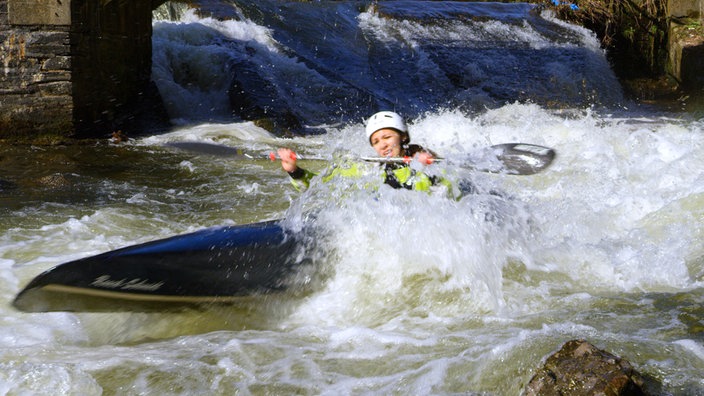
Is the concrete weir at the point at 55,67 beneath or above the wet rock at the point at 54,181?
above

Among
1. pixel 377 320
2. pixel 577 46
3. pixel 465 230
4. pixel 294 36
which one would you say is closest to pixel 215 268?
pixel 377 320

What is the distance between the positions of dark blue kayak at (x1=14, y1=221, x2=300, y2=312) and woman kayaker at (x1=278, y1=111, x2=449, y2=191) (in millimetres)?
500

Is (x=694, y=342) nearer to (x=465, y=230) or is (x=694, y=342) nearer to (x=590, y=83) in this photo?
(x=465, y=230)

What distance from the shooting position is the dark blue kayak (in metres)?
3.42

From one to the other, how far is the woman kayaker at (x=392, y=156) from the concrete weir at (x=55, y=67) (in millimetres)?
4296

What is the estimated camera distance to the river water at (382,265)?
306cm

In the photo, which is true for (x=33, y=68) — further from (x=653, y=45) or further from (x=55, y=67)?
(x=653, y=45)

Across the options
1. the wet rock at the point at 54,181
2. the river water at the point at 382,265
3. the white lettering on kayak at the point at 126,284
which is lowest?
the wet rock at the point at 54,181

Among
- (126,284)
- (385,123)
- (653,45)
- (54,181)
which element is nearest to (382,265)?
(385,123)

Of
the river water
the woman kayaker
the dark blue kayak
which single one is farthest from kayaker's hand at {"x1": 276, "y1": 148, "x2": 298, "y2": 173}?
the dark blue kayak

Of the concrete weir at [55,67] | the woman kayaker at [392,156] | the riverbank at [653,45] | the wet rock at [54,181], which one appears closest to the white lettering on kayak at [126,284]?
the woman kayaker at [392,156]

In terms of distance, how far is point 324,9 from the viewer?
15086 millimetres

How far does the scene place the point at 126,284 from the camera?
3.52 meters

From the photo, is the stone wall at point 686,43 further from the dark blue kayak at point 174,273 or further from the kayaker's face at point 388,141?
the dark blue kayak at point 174,273
